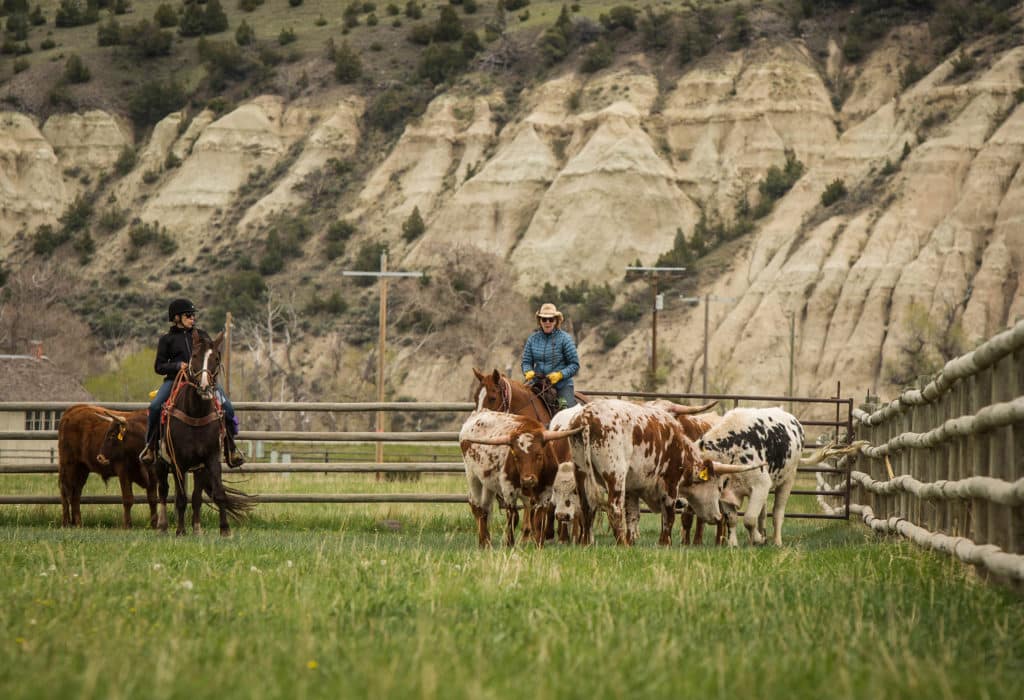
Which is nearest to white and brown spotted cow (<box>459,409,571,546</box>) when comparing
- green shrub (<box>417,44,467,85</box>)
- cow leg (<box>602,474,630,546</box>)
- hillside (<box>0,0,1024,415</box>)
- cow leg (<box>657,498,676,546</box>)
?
cow leg (<box>602,474,630,546</box>)

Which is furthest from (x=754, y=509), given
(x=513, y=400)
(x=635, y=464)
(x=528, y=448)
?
(x=513, y=400)

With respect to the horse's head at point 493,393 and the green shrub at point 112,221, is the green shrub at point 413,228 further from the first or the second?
the horse's head at point 493,393

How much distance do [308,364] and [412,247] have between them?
10.1 m

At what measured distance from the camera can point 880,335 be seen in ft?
212

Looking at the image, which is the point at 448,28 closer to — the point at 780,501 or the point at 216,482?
the point at 216,482

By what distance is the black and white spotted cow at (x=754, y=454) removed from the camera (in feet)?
48.9

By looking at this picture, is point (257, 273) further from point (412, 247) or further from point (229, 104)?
point (229, 104)

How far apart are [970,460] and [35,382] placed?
52291mm

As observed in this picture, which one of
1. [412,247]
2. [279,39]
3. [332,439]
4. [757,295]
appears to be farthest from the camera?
[279,39]

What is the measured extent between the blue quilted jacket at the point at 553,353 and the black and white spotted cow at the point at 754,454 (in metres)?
2.15

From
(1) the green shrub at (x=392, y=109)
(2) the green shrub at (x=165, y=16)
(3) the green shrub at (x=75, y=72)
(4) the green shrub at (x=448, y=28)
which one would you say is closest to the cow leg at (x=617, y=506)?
(1) the green shrub at (x=392, y=109)

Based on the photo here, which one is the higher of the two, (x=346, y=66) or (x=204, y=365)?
(x=346, y=66)

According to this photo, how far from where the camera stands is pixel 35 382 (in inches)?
2233

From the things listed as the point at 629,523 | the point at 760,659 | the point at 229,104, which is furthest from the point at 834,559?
the point at 229,104
